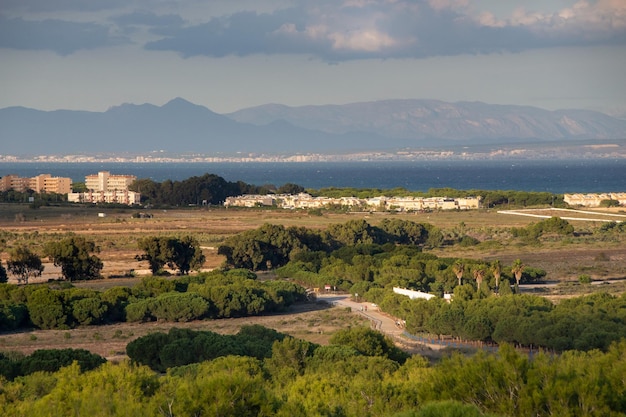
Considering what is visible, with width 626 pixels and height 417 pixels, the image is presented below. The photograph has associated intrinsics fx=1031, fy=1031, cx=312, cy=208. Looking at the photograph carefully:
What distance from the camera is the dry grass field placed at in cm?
3397

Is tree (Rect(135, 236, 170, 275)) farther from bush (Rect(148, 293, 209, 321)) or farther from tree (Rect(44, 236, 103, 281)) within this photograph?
bush (Rect(148, 293, 209, 321))

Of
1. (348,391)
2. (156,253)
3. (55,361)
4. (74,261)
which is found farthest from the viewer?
(156,253)

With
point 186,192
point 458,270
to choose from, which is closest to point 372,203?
point 186,192

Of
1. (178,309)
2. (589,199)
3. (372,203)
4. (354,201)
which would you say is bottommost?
(178,309)

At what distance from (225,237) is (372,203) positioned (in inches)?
1533

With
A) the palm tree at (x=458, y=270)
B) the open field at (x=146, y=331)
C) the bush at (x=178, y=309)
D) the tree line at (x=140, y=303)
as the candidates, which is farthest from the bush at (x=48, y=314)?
the palm tree at (x=458, y=270)

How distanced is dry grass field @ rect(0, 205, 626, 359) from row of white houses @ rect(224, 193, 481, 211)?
6.57m

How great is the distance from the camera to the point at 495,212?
98938mm

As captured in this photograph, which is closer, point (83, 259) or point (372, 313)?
point (372, 313)

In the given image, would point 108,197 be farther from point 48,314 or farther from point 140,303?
point 48,314

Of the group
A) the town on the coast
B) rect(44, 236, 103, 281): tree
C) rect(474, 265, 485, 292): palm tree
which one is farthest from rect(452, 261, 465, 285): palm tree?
the town on the coast

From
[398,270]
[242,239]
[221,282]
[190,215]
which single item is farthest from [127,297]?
[190,215]

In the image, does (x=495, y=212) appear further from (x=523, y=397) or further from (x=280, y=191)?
(x=523, y=397)

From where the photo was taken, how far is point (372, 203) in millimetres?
106938
